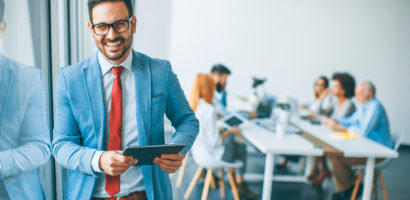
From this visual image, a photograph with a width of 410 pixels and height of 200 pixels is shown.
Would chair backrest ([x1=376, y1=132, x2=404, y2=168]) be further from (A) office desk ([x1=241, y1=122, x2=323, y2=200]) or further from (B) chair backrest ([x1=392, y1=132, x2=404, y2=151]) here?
(A) office desk ([x1=241, y1=122, x2=323, y2=200])

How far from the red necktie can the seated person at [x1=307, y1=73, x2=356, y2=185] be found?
3.03 m

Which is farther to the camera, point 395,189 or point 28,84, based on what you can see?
point 395,189

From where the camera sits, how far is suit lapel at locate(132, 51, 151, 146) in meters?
1.12

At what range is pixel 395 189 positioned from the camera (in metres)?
3.66

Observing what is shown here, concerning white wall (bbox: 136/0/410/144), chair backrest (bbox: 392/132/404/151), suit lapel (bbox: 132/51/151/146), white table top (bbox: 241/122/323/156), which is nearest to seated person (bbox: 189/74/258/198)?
white table top (bbox: 241/122/323/156)

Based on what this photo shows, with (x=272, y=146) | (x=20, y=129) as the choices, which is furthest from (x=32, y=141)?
(x=272, y=146)

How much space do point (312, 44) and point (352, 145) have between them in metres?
3.31

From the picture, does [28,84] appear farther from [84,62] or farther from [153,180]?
[153,180]

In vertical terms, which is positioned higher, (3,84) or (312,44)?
(312,44)

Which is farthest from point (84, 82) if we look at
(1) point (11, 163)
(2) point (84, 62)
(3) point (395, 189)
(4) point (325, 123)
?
(3) point (395, 189)

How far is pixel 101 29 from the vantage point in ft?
3.46

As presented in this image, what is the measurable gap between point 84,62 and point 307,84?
201 inches

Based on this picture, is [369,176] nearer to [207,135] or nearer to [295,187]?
[295,187]

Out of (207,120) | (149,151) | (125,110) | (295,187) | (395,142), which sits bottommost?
(295,187)
